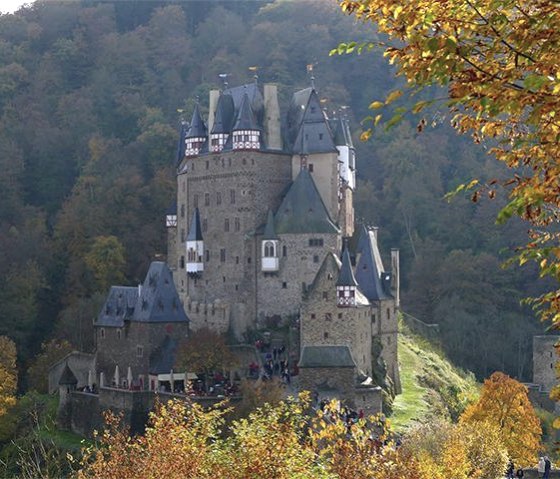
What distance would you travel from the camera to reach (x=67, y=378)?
60344 millimetres

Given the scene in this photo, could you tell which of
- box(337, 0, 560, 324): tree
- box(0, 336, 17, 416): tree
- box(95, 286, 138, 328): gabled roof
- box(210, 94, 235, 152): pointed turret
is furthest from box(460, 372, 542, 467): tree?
box(337, 0, 560, 324): tree

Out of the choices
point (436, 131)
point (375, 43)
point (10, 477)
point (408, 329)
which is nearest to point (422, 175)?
point (436, 131)

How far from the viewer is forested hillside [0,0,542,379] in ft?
254

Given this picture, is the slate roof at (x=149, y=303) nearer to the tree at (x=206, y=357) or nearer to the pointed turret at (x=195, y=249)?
the pointed turret at (x=195, y=249)

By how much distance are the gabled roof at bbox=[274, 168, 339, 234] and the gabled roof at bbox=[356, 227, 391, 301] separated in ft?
6.74

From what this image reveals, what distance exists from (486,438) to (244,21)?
81.2 metres

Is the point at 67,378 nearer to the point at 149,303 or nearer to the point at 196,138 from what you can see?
the point at 149,303

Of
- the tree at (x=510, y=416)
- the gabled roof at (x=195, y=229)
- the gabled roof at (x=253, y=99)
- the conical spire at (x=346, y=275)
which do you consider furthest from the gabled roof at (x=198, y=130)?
the tree at (x=510, y=416)

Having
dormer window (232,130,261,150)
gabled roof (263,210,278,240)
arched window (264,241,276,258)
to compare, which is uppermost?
dormer window (232,130,261,150)

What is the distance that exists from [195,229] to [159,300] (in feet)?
15.1

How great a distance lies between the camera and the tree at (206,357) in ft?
173

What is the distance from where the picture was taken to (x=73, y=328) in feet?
236

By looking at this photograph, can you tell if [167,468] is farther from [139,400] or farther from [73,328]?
[73,328]

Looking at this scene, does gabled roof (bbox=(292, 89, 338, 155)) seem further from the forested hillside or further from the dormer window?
the forested hillside
